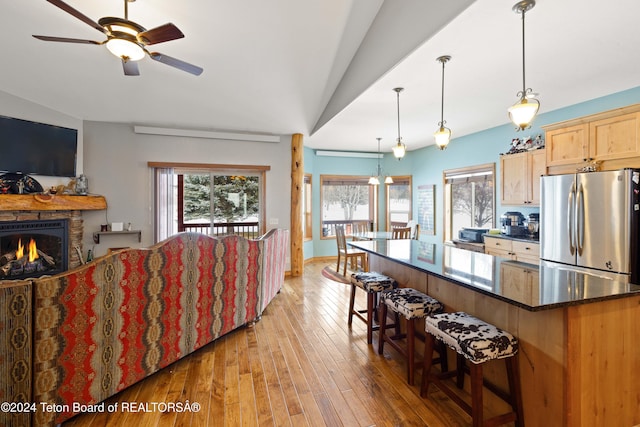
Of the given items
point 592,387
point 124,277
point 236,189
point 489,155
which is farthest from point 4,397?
point 489,155

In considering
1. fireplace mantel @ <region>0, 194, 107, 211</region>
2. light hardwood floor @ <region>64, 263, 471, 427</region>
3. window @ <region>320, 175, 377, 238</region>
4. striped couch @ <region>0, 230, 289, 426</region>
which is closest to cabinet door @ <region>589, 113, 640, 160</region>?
light hardwood floor @ <region>64, 263, 471, 427</region>

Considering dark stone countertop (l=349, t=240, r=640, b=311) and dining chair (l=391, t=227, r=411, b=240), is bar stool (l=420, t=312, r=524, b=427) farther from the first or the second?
dining chair (l=391, t=227, r=411, b=240)

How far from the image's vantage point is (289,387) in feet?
7.27

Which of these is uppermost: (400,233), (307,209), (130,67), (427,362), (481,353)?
(130,67)

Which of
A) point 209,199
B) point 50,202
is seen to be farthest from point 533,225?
point 50,202

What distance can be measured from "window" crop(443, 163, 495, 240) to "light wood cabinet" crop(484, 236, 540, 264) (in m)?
0.86

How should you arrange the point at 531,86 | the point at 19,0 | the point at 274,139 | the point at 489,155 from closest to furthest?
1. the point at 19,0
2. the point at 531,86
3. the point at 489,155
4. the point at 274,139

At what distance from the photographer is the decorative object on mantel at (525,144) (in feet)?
13.8

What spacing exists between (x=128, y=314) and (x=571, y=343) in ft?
8.81

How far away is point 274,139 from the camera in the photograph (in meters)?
5.62

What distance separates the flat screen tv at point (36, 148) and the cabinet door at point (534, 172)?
6.91 metres

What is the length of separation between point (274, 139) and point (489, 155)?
3.97 m

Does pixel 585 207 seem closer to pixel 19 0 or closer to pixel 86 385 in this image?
pixel 86 385

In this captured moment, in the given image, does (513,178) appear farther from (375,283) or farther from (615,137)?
(375,283)
